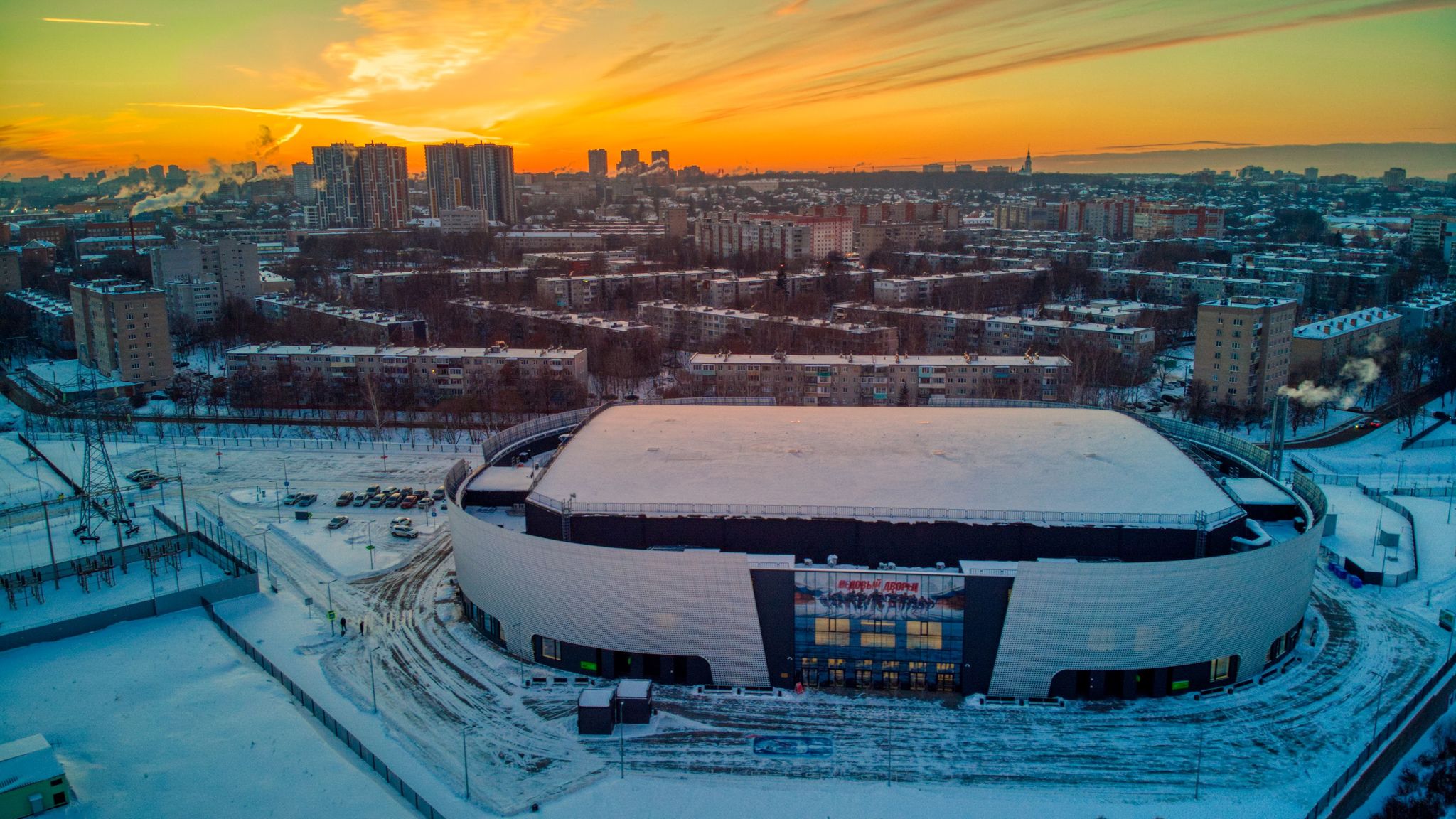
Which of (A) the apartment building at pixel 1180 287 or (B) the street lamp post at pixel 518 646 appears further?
(A) the apartment building at pixel 1180 287

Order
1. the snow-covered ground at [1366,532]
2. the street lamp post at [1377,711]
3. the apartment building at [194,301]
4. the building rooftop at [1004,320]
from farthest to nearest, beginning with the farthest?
the apartment building at [194,301]
the building rooftop at [1004,320]
the snow-covered ground at [1366,532]
the street lamp post at [1377,711]

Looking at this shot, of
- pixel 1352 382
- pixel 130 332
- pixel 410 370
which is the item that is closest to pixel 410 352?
pixel 410 370

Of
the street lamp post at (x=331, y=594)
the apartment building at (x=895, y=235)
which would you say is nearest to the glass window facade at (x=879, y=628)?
the street lamp post at (x=331, y=594)

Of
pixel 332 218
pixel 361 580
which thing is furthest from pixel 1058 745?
pixel 332 218

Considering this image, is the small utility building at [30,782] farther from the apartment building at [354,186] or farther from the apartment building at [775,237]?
the apartment building at [354,186]

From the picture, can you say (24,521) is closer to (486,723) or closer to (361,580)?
(361,580)

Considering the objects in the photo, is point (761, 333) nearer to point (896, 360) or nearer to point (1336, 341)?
point (896, 360)
